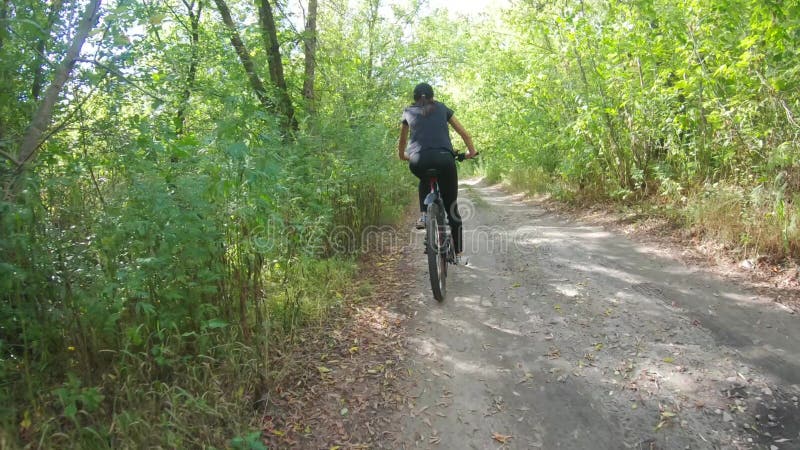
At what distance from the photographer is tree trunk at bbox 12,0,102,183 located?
250 cm

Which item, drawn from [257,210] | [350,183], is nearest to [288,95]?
[350,183]

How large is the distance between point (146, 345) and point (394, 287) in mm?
2852

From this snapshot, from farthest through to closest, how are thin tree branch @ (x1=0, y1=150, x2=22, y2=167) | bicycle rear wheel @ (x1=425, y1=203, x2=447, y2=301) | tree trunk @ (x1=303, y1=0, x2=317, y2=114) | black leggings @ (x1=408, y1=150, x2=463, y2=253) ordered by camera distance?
tree trunk @ (x1=303, y1=0, x2=317, y2=114) → black leggings @ (x1=408, y1=150, x2=463, y2=253) → bicycle rear wheel @ (x1=425, y1=203, x2=447, y2=301) → thin tree branch @ (x1=0, y1=150, x2=22, y2=167)

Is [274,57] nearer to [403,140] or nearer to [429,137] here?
[403,140]

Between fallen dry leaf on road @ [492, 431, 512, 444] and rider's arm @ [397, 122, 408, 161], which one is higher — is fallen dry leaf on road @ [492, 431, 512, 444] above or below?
below

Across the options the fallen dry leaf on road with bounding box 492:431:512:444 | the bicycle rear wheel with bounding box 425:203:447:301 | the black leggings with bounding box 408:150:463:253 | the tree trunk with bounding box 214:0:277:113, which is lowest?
the fallen dry leaf on road with bounding box 492:431:512:444

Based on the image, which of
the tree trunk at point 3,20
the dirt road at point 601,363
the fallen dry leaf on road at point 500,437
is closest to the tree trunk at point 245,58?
the tree trunk at point 3,20

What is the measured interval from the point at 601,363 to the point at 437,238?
1909mm

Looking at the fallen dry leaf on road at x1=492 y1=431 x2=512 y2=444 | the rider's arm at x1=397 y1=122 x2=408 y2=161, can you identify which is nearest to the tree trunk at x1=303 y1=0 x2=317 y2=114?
the rider's arm at x1=397 y1=122 x2=408 y2=161

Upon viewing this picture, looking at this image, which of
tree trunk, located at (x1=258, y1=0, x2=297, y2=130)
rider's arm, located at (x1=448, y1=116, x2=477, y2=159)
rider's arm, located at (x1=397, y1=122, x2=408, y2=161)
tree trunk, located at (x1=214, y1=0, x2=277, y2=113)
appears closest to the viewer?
rider's arm, located at (x1=448, y1=116, x2=477, y2=159)

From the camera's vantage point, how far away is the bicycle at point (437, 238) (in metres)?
4.30

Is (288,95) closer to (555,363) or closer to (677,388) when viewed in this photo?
(555,363)

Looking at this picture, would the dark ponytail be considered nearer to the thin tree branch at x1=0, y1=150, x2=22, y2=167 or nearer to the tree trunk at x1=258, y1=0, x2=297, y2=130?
the tree trunk at x1=258, y1=0, x2=297, y2=130

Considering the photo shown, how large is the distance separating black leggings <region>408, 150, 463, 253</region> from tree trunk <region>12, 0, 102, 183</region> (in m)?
2.86
